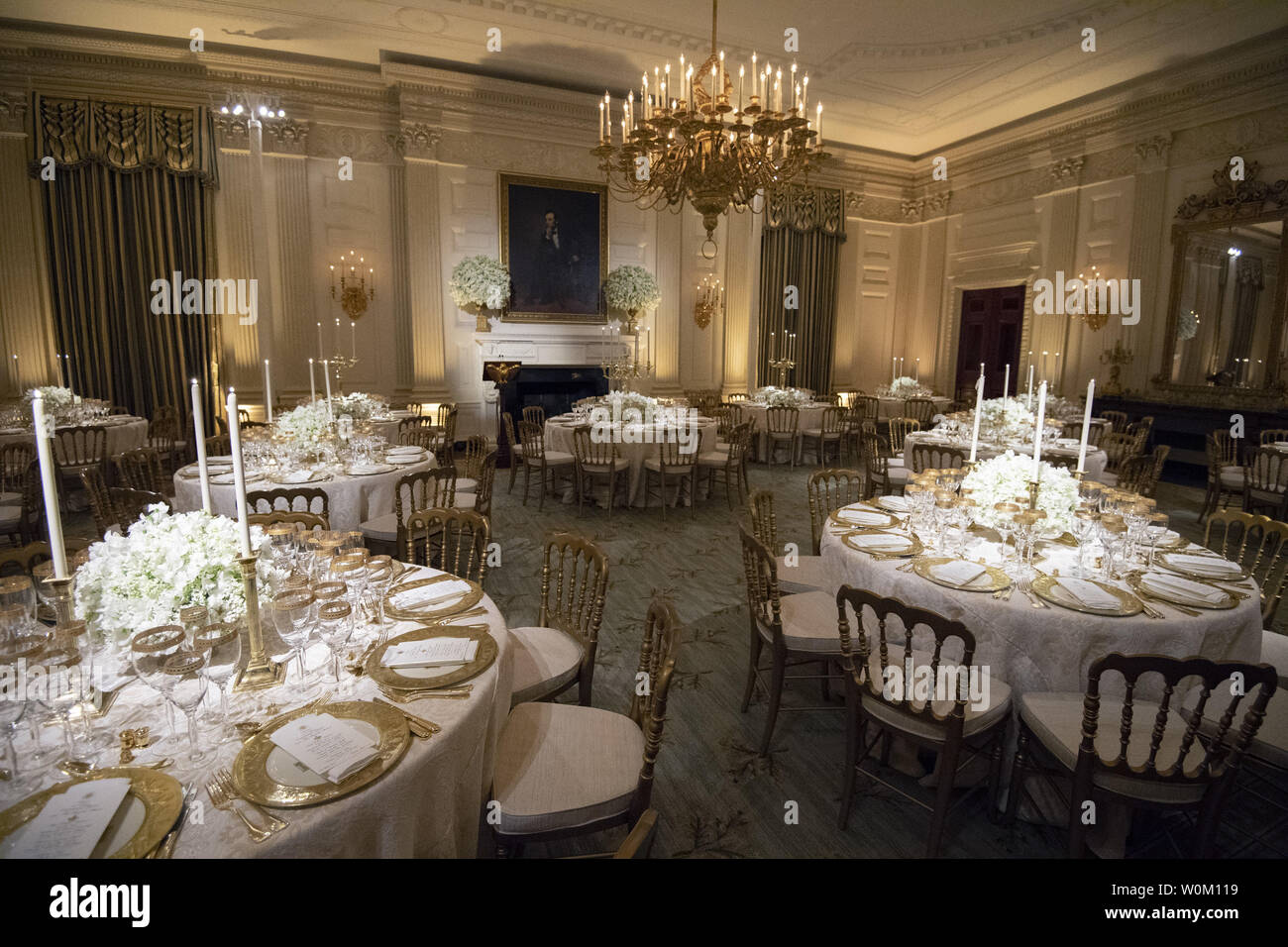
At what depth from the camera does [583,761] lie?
6.44 ft

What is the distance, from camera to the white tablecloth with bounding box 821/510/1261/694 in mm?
2258

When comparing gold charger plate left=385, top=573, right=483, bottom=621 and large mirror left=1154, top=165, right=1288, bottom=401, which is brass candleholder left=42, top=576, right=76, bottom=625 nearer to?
gold charger plate left=385, top=573, right=483, bottom=621

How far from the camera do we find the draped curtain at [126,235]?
7797 mm

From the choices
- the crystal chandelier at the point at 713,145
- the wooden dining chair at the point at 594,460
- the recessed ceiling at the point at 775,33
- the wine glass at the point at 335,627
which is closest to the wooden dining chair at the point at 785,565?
the wine glass at the point at 335,627

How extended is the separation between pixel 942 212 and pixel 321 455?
11.7 metres

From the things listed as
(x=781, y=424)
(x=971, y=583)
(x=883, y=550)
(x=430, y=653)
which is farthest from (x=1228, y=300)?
(x=430, y=653)

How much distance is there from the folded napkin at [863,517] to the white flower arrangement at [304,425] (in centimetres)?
368

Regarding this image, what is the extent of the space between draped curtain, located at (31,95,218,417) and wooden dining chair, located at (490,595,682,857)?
8.64 m

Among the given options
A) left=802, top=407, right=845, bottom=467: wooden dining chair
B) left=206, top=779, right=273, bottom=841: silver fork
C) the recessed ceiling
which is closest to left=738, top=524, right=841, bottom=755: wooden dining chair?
left=206, top=779, right=273, bottom=841: silver fork

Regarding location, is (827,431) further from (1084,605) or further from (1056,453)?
(1084,605)

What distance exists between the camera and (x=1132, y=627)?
225cm

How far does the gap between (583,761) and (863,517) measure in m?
2.04
